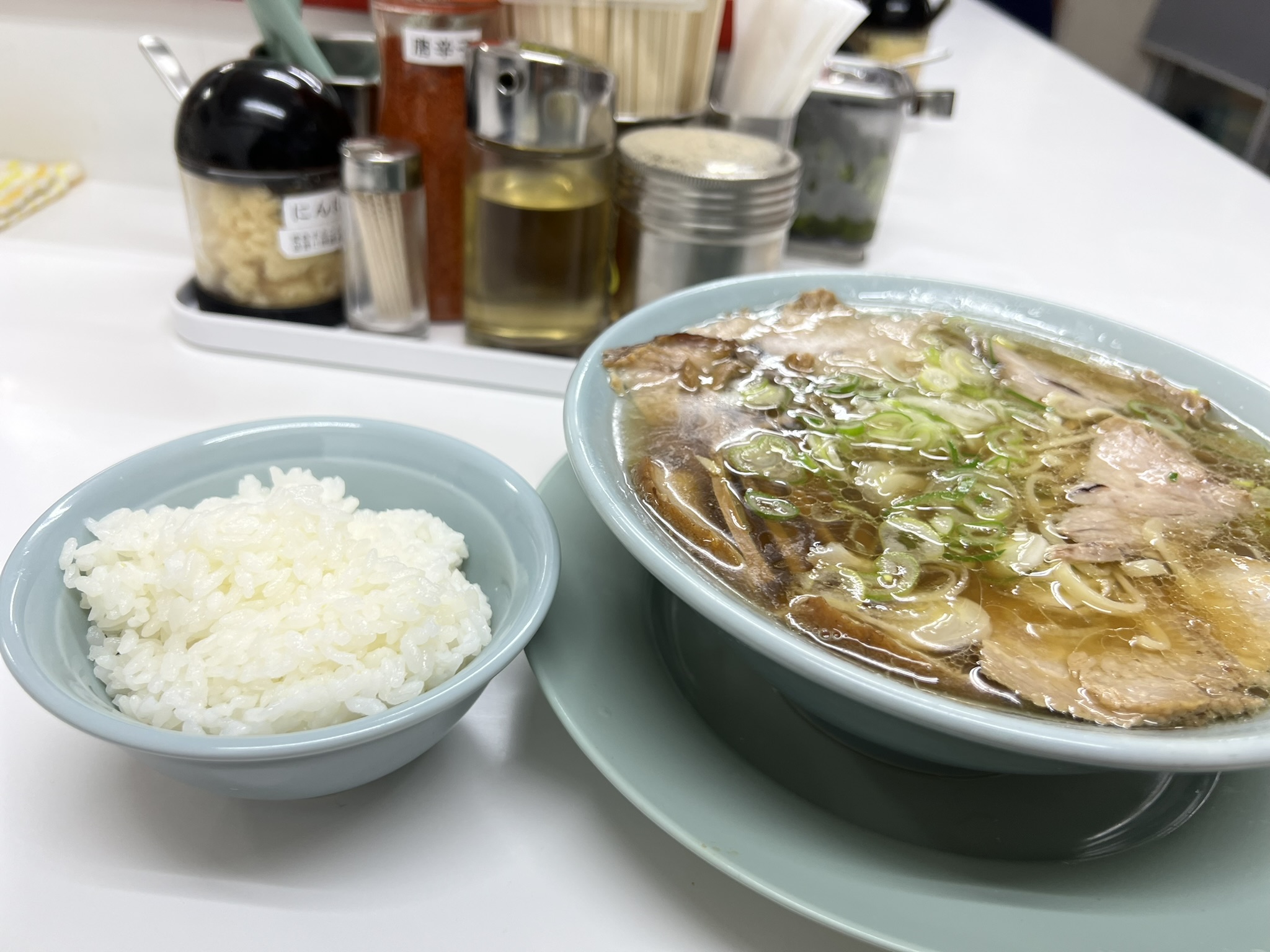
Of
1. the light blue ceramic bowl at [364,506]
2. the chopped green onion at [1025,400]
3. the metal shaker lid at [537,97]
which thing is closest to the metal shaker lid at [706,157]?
the metal shaker lid at [537,97]

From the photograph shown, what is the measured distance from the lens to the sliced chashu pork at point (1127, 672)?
0.63 metres

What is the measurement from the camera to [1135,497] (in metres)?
0.89

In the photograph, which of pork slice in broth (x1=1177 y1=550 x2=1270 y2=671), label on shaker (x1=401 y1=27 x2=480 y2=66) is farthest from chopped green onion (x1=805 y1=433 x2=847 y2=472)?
label on shaker (x1=401 y1=27 x2=480 y2=66)

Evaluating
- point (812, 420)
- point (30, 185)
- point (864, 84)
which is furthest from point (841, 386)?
point (30, 185)

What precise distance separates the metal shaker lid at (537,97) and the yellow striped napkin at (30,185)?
1.09 m

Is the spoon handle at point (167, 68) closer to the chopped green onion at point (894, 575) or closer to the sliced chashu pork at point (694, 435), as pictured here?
the sliced chashu pork at point (694, 435)

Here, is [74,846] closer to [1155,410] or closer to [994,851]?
[994,851]

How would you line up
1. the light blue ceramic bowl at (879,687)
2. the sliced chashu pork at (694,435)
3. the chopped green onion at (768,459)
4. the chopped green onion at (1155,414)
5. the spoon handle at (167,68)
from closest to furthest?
the light blue ceramic bowl at (879,687)
the sliced chashu pork at (694,435)
the chopped green onion at (768,459)
the chopped green onion at (1155,414)
the spoon handle at (167,68)

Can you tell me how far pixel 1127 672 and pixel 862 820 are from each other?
25cm

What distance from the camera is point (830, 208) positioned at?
1.85m

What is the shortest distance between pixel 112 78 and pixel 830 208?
156cm

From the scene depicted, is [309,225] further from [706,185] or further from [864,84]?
[864,84]

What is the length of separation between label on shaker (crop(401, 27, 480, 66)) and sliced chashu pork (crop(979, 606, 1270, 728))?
1.17 metres

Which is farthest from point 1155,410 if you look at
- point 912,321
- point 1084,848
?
point 1084,848
